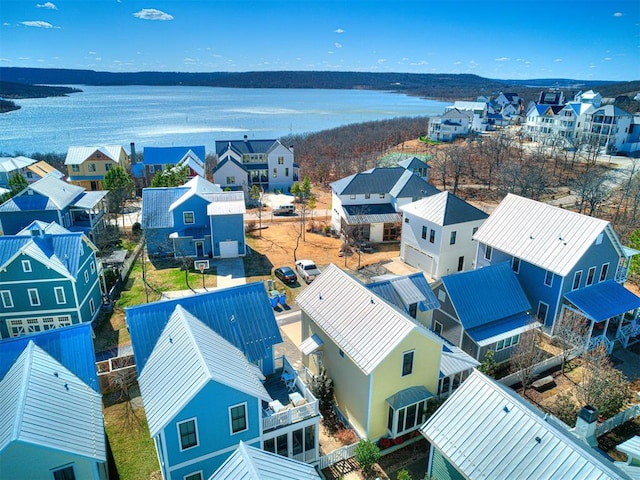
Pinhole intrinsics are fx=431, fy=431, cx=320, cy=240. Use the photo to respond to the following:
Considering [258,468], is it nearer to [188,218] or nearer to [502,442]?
[502,442]

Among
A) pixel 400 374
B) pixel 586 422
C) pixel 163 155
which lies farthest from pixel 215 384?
pixel 163 155

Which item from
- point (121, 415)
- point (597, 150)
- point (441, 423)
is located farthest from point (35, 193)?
point (597, 150)

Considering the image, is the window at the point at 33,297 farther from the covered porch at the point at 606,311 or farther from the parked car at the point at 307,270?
the covered porch at the point at 606,311

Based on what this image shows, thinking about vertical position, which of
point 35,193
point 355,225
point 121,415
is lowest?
point 121,415

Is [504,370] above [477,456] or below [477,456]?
below

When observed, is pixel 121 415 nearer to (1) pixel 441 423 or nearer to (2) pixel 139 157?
(1) pixel 441 423

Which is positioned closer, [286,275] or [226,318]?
[226,318]
